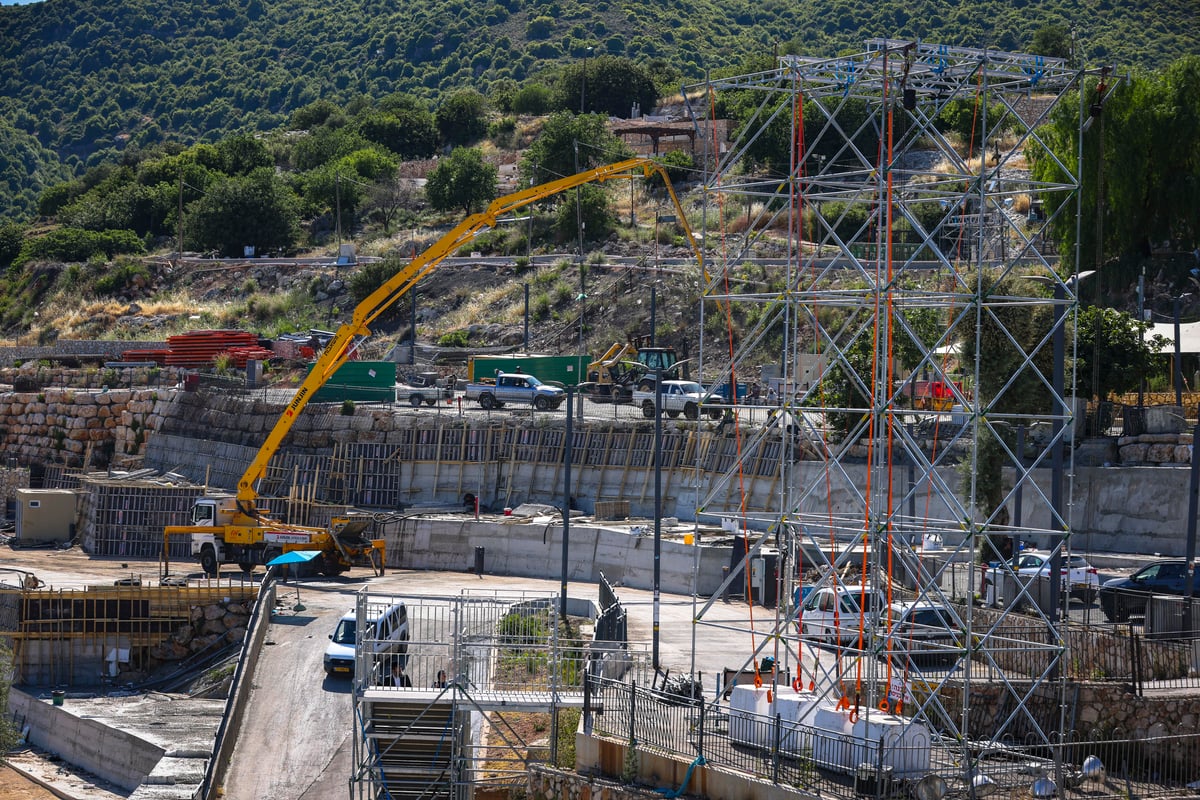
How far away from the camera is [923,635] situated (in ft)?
75.6

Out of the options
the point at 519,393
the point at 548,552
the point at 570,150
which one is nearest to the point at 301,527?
the point at 548,552

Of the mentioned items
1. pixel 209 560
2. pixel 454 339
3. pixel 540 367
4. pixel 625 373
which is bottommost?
pixel 209 560

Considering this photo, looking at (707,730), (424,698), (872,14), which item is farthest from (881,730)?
(872,14)

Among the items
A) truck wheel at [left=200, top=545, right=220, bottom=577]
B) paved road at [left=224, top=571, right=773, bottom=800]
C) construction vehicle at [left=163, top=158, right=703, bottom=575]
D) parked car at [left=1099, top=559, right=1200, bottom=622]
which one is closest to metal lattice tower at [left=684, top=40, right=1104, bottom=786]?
parked car at [left=1099, top=559, right=1200, bottom=622]

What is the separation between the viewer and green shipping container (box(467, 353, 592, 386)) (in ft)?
175

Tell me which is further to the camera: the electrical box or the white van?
the electrical box

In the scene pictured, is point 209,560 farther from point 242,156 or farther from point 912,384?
point 242,156

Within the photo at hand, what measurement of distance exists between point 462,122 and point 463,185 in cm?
3119

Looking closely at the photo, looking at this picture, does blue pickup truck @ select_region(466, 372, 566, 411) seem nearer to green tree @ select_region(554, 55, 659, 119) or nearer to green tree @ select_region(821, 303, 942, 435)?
green tree @ select_region(821, 303, 942, 435)

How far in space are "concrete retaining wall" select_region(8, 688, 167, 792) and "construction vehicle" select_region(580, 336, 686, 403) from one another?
20713mm

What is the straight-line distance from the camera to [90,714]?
31250mm

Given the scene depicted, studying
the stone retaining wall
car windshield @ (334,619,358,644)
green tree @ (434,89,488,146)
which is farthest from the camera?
green tree @ (434,89,488,146)

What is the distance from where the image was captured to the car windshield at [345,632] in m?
28.6

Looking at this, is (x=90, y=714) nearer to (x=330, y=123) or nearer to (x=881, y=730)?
(x=881, y=730)
